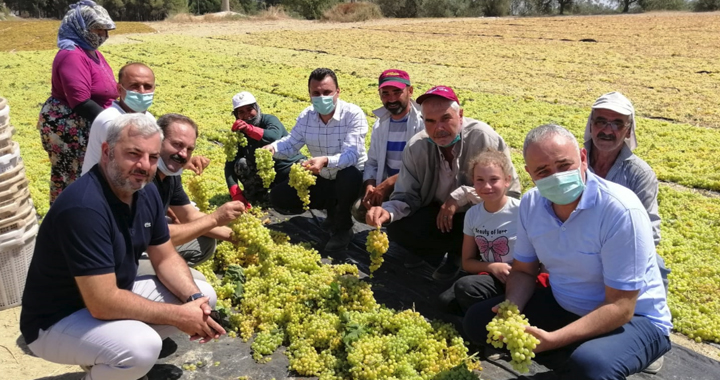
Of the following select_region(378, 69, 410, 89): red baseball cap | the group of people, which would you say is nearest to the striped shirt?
the group of people

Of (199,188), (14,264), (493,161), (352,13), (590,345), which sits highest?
(352,13)

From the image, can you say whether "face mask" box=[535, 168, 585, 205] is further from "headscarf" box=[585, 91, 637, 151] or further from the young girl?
"headscarf" box=[585, 91, 637, 151]

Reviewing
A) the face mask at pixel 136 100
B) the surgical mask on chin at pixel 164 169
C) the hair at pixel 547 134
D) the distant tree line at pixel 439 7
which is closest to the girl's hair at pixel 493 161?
the hair at pixel 547 134

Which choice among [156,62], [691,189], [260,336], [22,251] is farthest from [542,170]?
[156,62]

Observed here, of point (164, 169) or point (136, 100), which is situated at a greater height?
point (136, 100)

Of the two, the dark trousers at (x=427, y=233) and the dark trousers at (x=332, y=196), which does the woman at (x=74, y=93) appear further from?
the dark trousers at (x=427, y=233)

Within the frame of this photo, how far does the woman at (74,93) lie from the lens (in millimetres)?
5777

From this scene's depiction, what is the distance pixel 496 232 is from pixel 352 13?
4227 centimetres

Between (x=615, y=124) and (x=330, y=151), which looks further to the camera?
(x=330, y=151)

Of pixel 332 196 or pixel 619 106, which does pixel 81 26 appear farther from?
pixel 619 106

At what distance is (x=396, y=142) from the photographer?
6.01 m

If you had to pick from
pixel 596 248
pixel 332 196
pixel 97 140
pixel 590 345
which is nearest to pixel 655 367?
pixel 590 345

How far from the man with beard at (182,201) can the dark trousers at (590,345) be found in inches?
81.5

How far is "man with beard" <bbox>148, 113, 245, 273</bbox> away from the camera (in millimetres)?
4500
